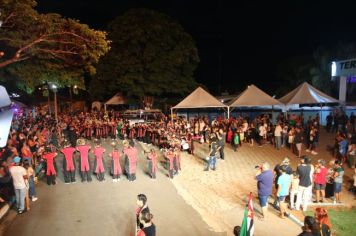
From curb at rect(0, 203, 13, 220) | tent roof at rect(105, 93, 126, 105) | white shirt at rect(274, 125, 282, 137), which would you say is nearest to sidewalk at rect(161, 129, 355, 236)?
white shirt at rect(274, 125, 282, 137)

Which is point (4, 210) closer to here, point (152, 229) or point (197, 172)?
point (152, 229)

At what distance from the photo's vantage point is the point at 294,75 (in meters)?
40.7

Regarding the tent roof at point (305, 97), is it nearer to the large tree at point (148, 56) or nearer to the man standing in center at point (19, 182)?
the large tree at point (148, 56)

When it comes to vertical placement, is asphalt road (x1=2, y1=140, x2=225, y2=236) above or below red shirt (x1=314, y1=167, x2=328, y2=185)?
below

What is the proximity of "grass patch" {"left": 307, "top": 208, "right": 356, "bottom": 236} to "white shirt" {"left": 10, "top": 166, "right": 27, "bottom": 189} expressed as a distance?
8026 mm

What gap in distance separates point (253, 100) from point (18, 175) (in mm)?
15672

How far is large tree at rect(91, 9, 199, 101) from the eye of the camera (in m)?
30.6

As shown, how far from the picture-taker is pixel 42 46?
14852 mm

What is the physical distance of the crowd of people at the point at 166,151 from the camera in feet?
29.8

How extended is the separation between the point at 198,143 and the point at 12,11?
11.4 m

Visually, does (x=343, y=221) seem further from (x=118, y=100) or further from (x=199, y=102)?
(x=118, y=100)

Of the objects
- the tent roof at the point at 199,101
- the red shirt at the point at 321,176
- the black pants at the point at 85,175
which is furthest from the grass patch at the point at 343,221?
the tent roof at the point at 199,101

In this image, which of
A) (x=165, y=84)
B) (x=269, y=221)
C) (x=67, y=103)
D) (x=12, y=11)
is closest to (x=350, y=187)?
(x=269, y=221)

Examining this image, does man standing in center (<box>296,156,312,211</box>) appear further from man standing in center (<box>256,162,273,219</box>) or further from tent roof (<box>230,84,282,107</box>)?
tent roof (<box>230,84,282,107</box>)
